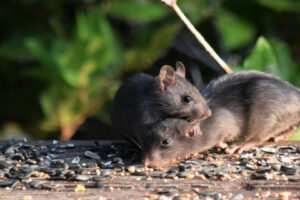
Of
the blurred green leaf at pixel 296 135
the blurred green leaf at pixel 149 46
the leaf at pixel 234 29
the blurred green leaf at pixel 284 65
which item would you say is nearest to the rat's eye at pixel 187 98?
the blurred green leaf at pixel 284 65

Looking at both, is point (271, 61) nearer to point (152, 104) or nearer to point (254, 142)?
point (254, 142)

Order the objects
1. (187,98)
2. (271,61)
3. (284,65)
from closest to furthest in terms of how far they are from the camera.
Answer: (187,98), (271,61), (284,65)

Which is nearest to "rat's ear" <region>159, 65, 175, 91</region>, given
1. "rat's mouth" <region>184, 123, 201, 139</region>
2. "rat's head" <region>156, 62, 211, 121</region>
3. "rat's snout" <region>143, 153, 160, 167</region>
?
"rat's head" <region>156, 62, 211, 121</region>

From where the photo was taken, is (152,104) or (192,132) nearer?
(192,132)

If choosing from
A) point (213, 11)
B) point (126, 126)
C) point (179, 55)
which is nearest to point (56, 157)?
point (126, 126)

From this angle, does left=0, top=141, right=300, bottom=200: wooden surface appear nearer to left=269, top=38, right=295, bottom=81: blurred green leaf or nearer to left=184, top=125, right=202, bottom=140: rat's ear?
left=184, top=125, right=202, bottom=140: rat's ear

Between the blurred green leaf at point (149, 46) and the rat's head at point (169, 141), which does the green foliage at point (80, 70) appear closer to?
the blurred green leaf at point (149, 46)

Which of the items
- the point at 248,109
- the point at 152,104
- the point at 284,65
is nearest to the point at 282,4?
the point at 284,65
